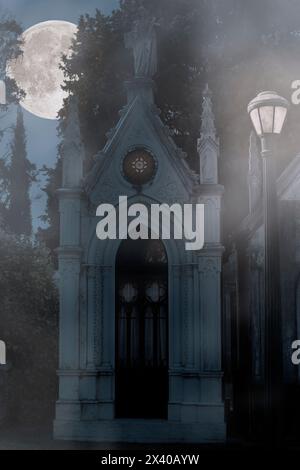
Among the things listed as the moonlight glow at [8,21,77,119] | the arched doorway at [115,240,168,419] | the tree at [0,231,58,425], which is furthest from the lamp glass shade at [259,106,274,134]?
the moonlight glow at [8,21,77,119]

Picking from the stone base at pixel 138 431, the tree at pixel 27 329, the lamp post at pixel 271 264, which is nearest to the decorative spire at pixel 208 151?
the stone base at pixel 138 431

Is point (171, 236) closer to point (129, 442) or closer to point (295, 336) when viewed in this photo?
point (295, 336)

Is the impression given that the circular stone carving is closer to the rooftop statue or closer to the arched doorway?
the arched doorway

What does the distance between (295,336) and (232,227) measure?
6840mm

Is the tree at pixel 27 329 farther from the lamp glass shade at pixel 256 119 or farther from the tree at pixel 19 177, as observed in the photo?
the tree at pixel 19 177

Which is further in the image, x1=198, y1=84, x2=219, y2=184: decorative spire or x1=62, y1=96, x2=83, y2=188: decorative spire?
x1=62, y1=96, x2=83, y2=188: decorative spire

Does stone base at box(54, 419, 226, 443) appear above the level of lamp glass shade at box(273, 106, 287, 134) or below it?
below

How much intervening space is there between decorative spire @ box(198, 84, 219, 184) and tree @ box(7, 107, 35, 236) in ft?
41.9

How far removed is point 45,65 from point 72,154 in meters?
7.56

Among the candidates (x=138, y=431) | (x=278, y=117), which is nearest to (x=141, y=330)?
(x=138, y=431)

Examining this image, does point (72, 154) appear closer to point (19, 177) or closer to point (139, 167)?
point (139, 167)

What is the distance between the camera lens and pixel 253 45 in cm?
2306

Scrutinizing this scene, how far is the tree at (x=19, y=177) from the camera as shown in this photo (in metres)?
30.2

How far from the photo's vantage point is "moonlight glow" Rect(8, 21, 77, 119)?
21688mm
